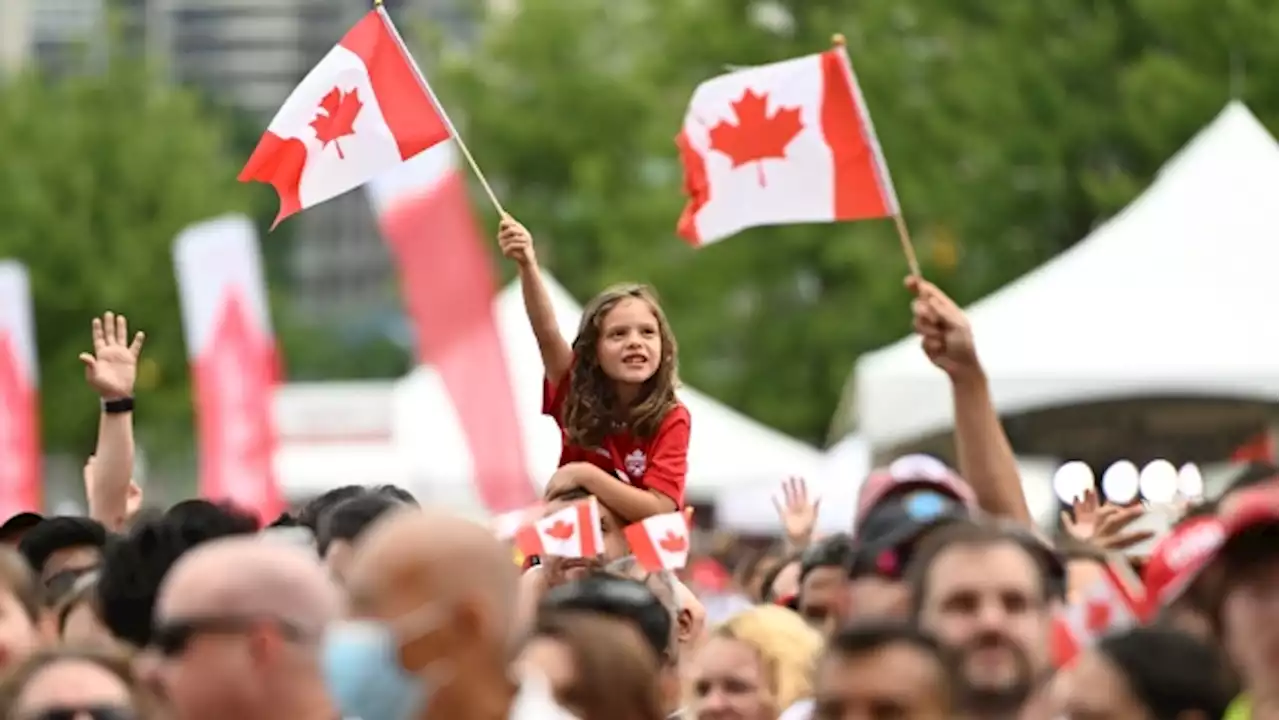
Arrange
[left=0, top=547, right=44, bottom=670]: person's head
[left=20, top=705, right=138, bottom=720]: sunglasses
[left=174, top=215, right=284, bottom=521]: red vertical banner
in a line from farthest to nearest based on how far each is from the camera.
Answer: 1. [left=174, top=215, right=284, bottom=521]: red vertical banner
2. [left=0, top=547, right=44, bottom=670]: person's head
3. [left=20, top=705, right=138, bottom=720]: sunglasses

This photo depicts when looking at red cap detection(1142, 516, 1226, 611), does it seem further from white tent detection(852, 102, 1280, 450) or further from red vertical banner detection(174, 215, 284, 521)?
red vertical banner detection(174, 215, 284, 521)

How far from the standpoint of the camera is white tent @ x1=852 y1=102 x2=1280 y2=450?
A: 1542cm

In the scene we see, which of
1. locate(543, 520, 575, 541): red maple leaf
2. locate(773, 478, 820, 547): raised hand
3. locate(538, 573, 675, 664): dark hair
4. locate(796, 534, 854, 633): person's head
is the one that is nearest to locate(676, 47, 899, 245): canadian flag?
locate(796, 534, 854, 633): person's head

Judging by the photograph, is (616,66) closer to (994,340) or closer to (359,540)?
(994,340)

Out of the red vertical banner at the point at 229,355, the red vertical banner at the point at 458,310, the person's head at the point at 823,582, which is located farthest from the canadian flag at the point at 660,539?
the red vertical banner at the point at 229,355

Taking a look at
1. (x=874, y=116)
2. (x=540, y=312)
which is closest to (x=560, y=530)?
(x=540, y=312)

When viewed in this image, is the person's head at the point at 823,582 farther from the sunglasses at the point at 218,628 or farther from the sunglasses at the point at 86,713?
the sunglasses at the point at 218,628

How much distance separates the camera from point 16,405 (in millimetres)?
20344

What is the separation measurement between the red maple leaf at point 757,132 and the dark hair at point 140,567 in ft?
9.43

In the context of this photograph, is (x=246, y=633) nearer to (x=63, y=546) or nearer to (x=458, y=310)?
(x=63, y=546)

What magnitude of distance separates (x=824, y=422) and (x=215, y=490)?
13139 mm

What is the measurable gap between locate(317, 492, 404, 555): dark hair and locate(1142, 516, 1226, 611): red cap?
1782mm

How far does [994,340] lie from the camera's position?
16.7 metres

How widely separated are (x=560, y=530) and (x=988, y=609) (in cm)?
231
